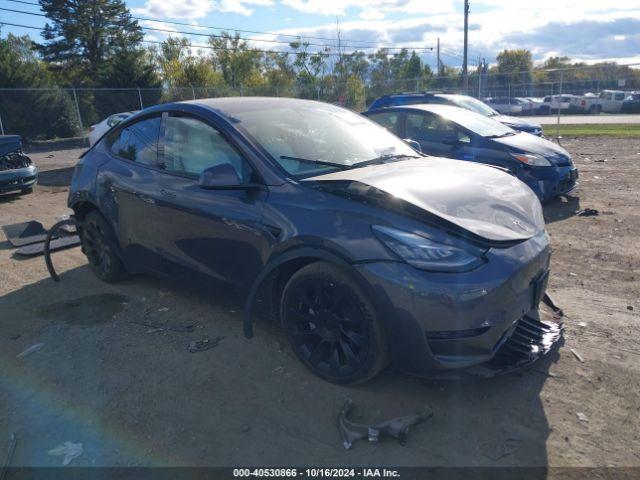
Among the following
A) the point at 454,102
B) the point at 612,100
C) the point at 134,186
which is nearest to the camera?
the point at 134,186

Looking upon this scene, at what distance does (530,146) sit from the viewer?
8.08m

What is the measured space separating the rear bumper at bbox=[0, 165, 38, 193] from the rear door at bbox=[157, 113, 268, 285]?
22.8 ft

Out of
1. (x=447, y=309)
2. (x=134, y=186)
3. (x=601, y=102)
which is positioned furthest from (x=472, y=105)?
(x=601, y=102)

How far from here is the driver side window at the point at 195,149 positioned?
12.5ft

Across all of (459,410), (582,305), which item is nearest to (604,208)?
(582,305)

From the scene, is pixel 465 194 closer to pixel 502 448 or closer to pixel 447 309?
pixel 447 309

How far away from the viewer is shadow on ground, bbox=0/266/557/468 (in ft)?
9.22

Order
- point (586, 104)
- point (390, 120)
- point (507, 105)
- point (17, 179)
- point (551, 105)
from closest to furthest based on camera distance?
1. point (390, 120)
2. point (17, 179)
3. point (586, 104)
4. point (507, 105)
5. point (551, 105)

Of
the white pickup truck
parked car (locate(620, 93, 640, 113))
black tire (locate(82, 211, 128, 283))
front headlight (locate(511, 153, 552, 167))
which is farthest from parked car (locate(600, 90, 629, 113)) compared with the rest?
black tire (locate(82, 211, 128, 283))

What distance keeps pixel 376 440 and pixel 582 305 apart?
253 cm

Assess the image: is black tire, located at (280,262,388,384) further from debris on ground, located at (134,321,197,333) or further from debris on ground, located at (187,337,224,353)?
debris on ground, located at (134,321,197,333)

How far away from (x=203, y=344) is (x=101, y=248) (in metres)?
1.98

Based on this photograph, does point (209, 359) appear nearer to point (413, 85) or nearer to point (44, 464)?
point (44, 464)

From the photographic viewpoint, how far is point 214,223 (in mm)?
3869
